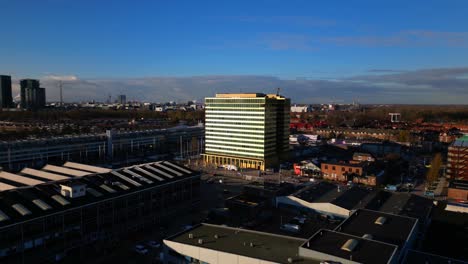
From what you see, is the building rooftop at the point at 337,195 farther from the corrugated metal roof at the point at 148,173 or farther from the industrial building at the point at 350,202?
the corrugated metal roof at the point at 148,173

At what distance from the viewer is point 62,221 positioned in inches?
520

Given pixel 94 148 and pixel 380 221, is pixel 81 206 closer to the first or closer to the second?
pixel 380 221

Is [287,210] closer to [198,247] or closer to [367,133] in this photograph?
[198,247]

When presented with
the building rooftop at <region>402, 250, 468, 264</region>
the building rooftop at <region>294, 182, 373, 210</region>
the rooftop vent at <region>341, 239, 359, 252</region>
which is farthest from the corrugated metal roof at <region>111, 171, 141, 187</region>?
the building rooftop at <region>402, 250, 468, 264</region>

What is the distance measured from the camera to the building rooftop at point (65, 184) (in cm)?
1245

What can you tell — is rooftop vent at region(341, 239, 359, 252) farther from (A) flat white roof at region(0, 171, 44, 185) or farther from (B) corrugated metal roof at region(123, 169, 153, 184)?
(A) flat white roof at region(0, 171, 44, 185)

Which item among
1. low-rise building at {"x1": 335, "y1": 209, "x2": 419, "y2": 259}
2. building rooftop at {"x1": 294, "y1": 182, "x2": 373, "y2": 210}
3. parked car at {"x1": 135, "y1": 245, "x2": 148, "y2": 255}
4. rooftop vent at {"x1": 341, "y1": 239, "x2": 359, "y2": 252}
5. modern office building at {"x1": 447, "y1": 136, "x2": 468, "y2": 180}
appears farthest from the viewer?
modern office building at {"x1": 447, "y1": 136, "x2": 468, "y2": 180}

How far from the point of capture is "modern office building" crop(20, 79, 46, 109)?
4318 inches

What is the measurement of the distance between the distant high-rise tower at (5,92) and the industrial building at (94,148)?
8741cm

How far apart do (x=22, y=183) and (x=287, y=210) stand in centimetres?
1291

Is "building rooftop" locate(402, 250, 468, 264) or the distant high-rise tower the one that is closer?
"building rooftop" locate(402, 250, 468, 264)

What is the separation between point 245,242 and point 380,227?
16.7 feet

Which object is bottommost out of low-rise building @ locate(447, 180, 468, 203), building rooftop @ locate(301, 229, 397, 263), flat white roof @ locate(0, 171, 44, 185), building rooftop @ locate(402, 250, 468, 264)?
low-rise building @ locate(447, 180, 468, 203)

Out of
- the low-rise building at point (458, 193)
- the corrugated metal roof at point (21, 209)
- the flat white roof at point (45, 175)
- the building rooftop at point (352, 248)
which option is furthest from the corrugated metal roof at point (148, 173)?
the low-rise building at point (458, 193)
